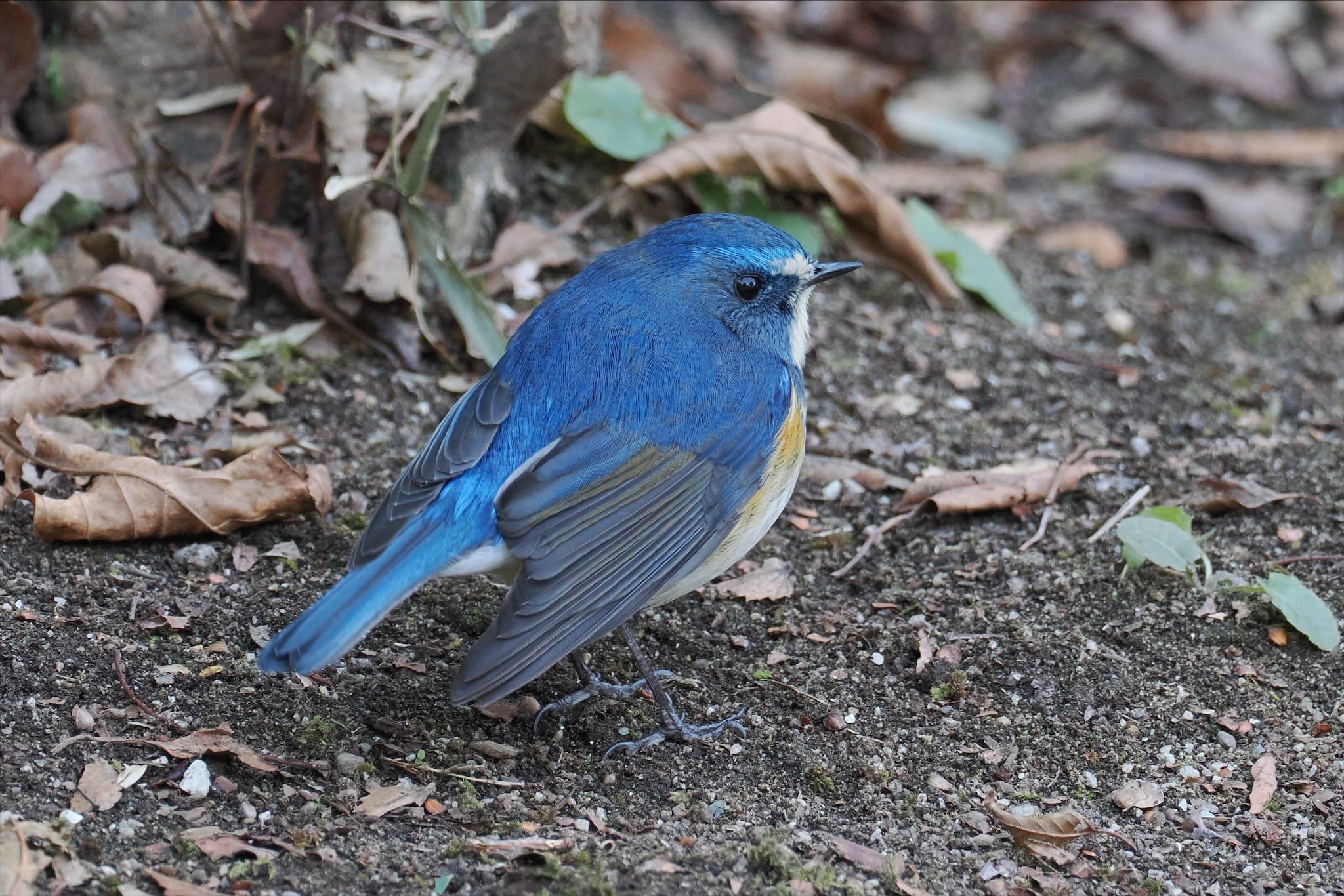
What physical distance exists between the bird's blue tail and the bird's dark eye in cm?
110

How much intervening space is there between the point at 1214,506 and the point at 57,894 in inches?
131

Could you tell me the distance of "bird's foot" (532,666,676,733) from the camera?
3.67 meters

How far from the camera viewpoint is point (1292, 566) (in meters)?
4.12

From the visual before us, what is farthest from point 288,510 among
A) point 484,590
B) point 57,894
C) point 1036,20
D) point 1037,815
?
point 1036,20

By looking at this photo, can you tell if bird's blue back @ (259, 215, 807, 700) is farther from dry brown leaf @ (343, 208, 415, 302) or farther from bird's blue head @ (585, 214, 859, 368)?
dry brown leaf @ (343, 208, 415, 302)

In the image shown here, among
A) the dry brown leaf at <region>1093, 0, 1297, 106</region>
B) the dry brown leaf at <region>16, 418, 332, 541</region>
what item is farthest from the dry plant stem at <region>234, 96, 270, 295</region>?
the dry brown leaf at <region>1093, 0, 1297, 106</region>

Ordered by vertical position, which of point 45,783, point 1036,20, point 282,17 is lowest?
point 1036,20

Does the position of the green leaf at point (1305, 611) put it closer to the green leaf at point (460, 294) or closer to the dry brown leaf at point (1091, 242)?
the green leaf at point (460, 294)

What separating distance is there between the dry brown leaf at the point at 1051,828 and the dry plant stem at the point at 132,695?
1.85 m

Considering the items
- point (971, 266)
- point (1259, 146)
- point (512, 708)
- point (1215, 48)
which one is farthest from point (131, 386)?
point (1215, 48)

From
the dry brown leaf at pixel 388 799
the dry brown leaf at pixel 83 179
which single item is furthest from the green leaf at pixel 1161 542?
the dry brown leaf at pixel 83 179

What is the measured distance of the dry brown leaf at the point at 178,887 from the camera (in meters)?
2.72

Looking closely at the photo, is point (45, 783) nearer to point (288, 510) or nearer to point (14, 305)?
point (288, 510)

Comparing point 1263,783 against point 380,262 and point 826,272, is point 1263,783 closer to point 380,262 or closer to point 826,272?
point 826,272
